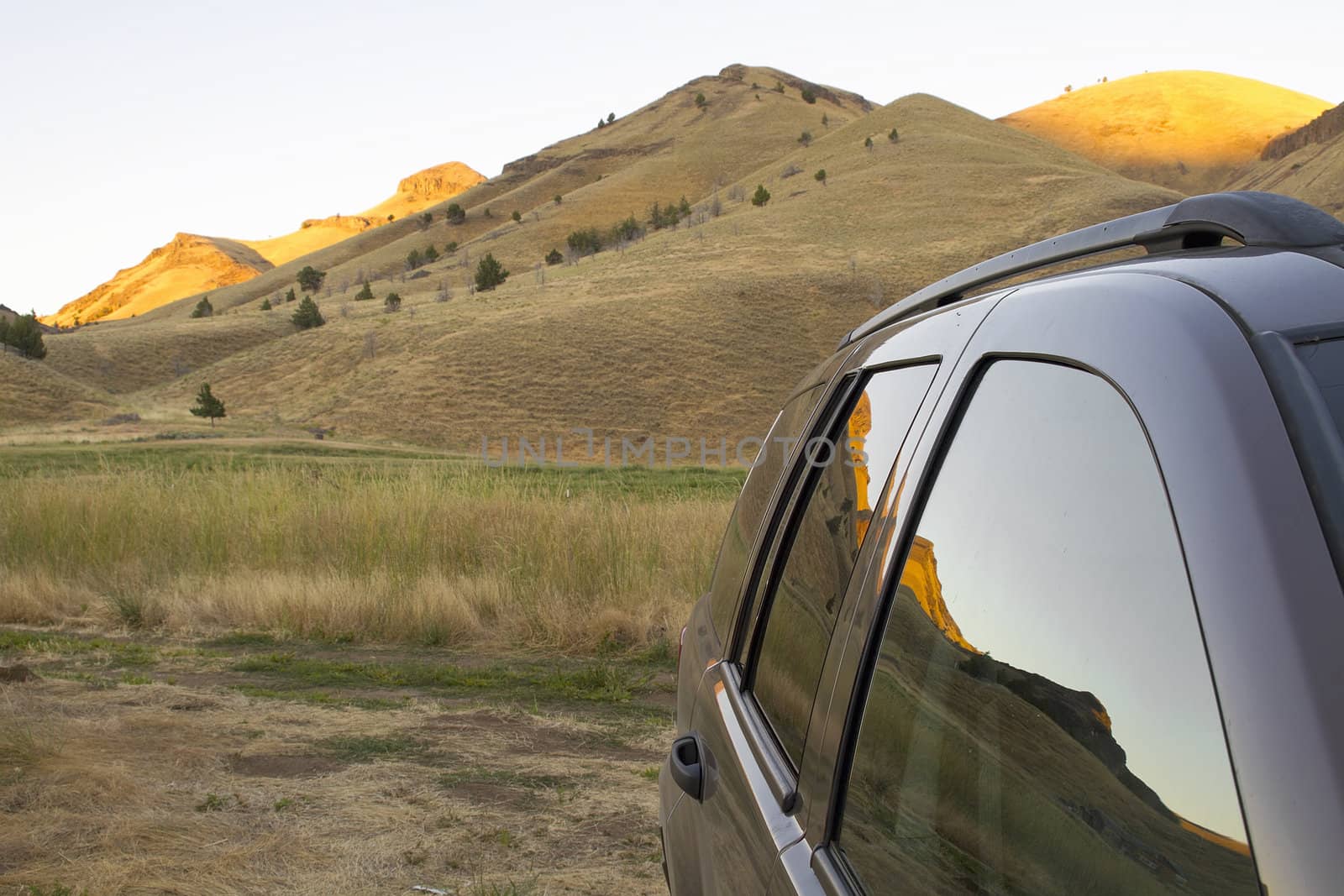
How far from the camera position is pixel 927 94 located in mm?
92438

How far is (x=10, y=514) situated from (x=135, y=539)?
1.38 metres

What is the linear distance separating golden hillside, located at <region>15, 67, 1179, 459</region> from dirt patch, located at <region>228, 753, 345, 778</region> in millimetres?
32815

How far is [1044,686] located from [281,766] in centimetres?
469

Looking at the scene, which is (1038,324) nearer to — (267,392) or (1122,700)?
(1122,700)

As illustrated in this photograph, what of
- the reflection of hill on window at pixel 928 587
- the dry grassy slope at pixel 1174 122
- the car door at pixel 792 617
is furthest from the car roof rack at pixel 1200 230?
the dry grassy slope at pixel 1174 122

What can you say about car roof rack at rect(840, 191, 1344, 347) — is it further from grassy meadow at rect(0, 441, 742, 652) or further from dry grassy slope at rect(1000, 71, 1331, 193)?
dry grassy slope at rect(1000, 71, 1331, 193)

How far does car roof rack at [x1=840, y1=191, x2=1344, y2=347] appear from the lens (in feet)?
3.63

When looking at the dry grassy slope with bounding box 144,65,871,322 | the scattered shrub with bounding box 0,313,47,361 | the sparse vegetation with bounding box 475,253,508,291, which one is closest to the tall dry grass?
the scattered shrub with bounding box 0,313,47,361

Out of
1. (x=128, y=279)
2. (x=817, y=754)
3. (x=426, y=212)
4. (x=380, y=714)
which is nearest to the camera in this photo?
(x=817, y=754)

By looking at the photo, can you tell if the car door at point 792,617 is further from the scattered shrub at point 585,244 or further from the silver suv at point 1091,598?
the scattered shrub at point 585,244

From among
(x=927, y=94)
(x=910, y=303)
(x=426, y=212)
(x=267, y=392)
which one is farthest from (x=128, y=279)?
(x=910, y=303)

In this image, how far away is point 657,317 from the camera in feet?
157

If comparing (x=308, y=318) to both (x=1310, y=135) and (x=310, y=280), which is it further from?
(x=1310, y=135)

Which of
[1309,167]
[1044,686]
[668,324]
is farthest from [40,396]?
[1309,167]
